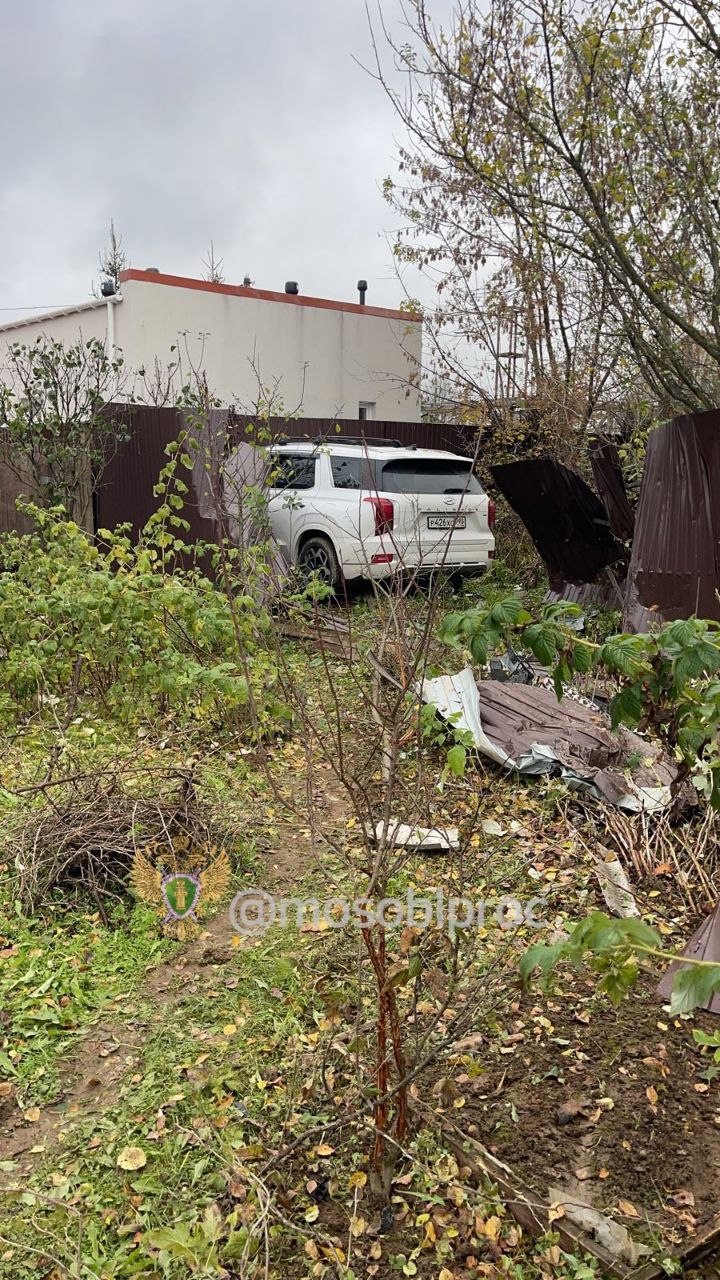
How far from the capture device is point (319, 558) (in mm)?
10453

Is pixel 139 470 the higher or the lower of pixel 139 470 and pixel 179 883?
the higher

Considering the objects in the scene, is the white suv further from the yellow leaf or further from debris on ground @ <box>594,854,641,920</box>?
the yellow leaf

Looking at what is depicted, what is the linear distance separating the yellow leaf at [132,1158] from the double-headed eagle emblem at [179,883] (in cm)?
116

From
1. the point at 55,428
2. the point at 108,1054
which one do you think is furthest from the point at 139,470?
the point at 108,1054

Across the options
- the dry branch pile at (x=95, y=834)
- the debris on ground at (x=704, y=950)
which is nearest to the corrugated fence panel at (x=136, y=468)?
the dry branch pile at (x=95, y=834)

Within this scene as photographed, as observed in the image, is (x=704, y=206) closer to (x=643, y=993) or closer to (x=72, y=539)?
(x=72, y=539)

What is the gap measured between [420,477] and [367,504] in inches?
24.7

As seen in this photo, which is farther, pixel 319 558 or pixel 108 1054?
pixel 319 558

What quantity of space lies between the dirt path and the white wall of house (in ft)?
35.7

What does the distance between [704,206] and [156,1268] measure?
6.97m

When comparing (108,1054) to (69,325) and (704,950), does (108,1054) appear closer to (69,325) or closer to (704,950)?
(704,950)

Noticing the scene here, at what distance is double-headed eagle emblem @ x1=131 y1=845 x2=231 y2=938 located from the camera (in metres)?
3.74

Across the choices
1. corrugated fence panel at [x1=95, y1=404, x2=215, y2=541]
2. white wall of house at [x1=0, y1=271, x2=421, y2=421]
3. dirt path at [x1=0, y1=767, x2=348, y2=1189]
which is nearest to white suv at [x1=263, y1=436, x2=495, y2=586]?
corrugated fence panel at [x1=95, y1=404, x2=215, y2=541]

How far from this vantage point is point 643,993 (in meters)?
3.23
